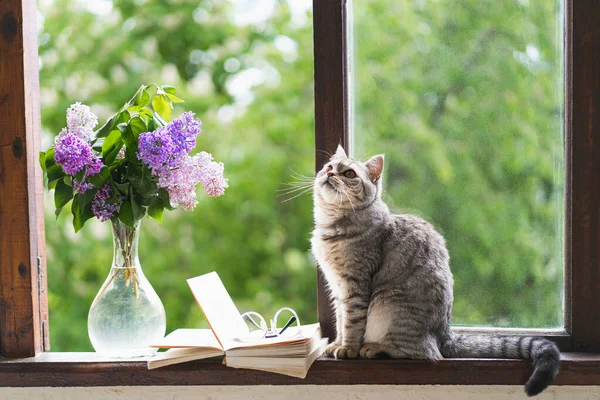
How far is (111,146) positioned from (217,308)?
0.49 meters

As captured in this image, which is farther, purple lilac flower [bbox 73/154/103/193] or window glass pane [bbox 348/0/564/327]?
window glass pane [bbox 348/0/564/327]

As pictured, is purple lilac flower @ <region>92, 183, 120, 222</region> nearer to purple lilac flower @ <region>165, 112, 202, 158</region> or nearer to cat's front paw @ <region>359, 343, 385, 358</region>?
purple lilac flower @ <region>165, 112, 202, 158</region>

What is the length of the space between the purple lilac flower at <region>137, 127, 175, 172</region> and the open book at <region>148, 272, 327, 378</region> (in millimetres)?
316

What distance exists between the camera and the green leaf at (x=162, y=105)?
5.05 ft

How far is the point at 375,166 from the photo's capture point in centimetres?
144

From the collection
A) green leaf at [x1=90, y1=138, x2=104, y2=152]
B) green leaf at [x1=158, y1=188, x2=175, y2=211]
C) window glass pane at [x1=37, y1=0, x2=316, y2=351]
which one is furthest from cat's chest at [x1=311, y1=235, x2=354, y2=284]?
window glass pane at [x1=37, y1=0, x2=316, y2=351]

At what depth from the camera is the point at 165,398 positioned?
1.49 m

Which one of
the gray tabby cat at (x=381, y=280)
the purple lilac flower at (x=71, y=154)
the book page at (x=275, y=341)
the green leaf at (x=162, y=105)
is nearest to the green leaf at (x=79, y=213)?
the purple lilac flower at (x=71, y=154)

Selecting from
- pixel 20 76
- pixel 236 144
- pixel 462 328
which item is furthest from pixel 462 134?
pixel 236 144

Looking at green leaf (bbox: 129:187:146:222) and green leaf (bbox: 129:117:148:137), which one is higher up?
green leaf (bbox: 129:117:148:137)

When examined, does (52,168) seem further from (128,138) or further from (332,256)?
(332,256)

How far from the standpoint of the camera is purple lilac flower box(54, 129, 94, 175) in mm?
1333

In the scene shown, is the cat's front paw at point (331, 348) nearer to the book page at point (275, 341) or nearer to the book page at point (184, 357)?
the book page at point (275, 341)

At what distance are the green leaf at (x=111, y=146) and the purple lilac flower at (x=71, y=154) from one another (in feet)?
0.24
